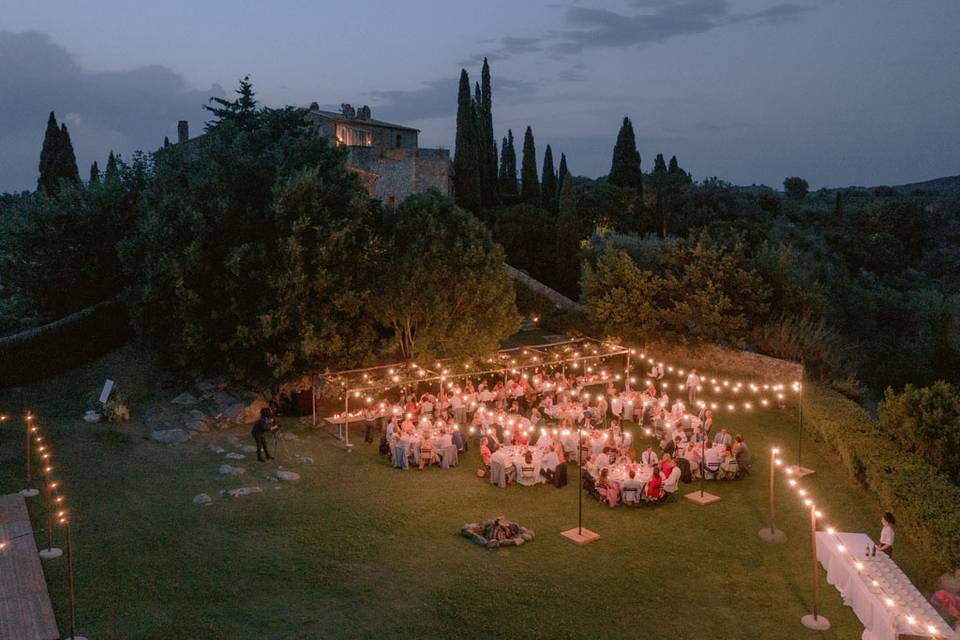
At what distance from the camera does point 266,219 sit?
24.8 meters

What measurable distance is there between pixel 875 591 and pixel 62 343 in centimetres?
2641

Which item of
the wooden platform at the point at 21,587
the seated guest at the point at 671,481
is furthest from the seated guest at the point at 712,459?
the wooden platform at the point at 21,587

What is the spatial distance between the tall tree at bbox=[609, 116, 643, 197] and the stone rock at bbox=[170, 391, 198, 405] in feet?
156

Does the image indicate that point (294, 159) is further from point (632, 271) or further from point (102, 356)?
point (632, 271)

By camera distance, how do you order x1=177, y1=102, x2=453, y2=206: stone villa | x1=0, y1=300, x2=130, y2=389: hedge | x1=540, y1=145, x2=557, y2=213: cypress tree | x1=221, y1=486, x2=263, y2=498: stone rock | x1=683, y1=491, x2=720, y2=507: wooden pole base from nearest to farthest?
x1=683, y1=491, x2=720, y2=507: wooden pole base, x1=221, y1=486, x2=263, y2=498: stone rock, x1=0, y1=300, x2=130, y2=389: hedge, x1=177, y1=102, x2=453, y2=206: stone villa, x1=540, y1=145, x2=557, y2=213: cypress tree

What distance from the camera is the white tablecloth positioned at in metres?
10.1

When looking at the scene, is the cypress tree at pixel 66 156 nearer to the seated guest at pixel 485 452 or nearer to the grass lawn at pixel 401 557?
the grass lawn at pixel 401 557

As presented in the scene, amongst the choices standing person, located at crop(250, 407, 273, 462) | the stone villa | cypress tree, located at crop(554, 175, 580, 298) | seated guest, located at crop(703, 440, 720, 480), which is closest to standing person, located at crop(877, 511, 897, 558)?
seated guest, located at crop(703, 440, 720, 480)

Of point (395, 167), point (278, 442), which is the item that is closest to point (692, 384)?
point (278, 442)

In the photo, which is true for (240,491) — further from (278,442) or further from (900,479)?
(900,479)

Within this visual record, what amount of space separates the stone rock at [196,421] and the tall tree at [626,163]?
159 ft

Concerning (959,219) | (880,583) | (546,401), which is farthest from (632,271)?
(959,219)

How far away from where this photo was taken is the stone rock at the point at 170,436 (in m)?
20.6

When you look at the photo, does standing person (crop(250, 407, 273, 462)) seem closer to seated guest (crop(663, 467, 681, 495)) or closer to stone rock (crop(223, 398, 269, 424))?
stone rock (crop(223, 398, 269, 424))
